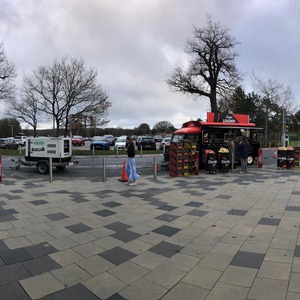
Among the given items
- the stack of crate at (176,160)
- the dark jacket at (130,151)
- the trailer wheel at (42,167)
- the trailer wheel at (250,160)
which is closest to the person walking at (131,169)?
the dark jacket at (130,151)

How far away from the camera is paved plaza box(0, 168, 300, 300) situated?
3.36m

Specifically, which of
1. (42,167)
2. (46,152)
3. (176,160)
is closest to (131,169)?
(176,160)

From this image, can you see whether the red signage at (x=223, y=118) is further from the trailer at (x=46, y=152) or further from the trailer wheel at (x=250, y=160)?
the trailer at (x=46, y=152)

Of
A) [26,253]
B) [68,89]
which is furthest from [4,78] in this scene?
[26,253]

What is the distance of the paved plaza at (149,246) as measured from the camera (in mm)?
3359

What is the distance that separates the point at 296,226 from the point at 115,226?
3381 mm

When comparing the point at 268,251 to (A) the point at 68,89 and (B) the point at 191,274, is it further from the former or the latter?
(A) the point at 68,89

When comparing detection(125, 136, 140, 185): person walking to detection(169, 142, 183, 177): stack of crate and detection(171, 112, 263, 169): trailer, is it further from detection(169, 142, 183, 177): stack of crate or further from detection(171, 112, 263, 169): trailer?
detection(171, 112, 263, 169): trailer

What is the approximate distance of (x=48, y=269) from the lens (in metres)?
3.84

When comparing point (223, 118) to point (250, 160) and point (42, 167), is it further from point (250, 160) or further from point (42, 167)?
point (42, 167)

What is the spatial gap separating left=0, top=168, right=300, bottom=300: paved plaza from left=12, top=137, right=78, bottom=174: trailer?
5.80 metres

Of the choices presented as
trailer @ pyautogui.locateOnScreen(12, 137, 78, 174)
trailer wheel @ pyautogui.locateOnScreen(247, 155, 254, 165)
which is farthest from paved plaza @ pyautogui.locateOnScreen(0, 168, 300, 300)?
trailer wheel @ pyautogui.locateOnScreen(247, 155, 254, 165)

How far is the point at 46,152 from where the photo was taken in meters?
14.5

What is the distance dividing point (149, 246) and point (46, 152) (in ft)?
36.5
